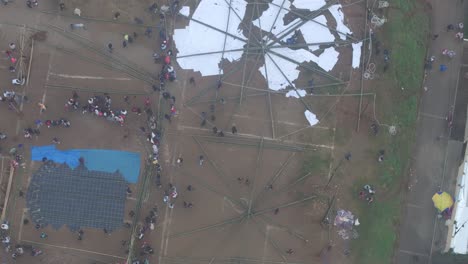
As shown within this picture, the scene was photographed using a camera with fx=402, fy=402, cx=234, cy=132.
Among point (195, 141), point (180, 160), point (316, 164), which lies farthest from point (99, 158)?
point (316, 164)

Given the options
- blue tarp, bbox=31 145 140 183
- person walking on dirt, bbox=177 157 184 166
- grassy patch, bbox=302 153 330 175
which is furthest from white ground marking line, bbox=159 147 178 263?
grassy patch, bbox=302 153 330 175

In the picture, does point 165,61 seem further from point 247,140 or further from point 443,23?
point 443,23

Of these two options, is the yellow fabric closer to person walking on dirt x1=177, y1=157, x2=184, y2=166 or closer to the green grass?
the green grass

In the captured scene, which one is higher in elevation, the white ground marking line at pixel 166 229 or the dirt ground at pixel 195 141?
the dirt ground at pixel 195 141

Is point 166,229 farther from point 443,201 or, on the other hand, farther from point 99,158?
point 443,201

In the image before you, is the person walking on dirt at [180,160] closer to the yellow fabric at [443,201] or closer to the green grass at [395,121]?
the green grass at [395,121]

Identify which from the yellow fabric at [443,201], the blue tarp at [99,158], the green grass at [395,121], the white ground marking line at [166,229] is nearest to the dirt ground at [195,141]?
the white ground marking line at [166,229]

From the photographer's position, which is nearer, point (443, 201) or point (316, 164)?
point (443, 201)
